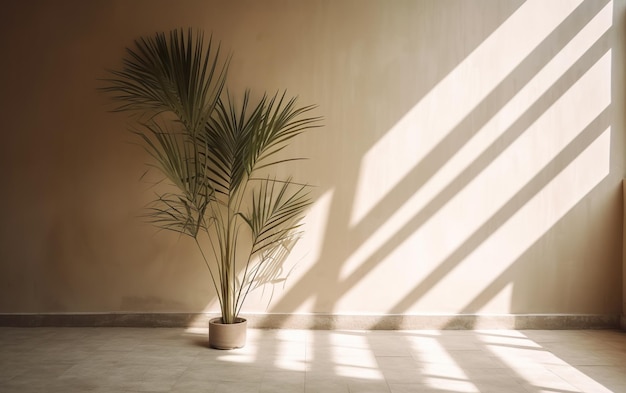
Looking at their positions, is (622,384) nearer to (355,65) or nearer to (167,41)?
(355,65)

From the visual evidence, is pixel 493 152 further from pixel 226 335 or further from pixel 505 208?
pixel 226 335

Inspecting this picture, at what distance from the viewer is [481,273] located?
4.34 metres

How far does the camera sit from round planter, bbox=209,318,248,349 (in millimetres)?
3742

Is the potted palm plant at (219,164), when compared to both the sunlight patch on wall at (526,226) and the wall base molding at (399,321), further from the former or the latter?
the sunlight patch on wall at (526,226)

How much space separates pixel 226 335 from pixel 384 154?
172cm

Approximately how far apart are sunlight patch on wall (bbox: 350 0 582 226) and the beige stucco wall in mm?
10

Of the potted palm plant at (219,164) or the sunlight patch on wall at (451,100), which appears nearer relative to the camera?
the potted palm plant at (219,164)

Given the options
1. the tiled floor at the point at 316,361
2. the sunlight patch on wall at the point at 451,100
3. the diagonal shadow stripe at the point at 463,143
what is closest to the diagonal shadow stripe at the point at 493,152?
the diagonal shadow stripe at the point at 463,143

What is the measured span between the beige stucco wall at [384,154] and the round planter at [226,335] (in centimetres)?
56

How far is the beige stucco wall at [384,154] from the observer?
4.32 m

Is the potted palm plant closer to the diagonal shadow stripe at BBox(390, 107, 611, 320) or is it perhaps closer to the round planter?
the round planter

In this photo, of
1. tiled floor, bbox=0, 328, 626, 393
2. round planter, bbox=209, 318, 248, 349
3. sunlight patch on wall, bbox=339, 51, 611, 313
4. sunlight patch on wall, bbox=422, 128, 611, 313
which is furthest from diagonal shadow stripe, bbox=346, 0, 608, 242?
round planter, bbox=209, 318, 248, 349

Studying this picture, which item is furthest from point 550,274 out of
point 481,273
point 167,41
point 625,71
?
point 167,41

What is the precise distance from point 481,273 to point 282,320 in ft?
4.98
